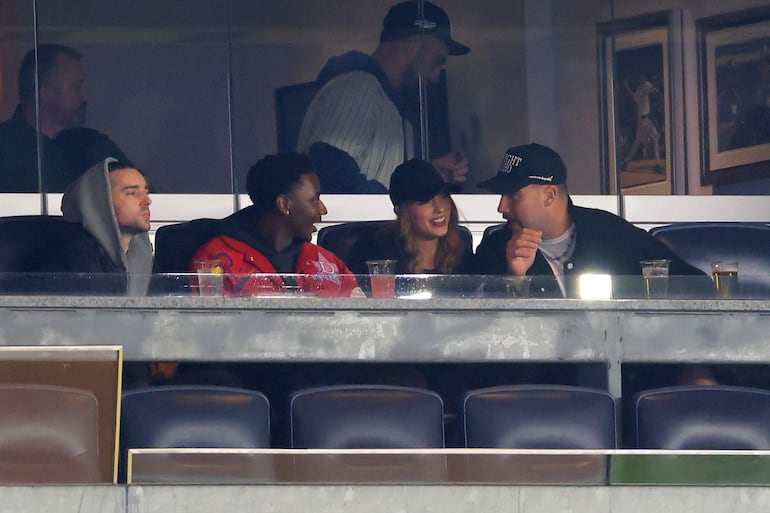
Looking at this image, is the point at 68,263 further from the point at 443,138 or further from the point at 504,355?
the point at 443,138

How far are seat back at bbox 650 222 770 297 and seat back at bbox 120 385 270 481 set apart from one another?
6.81 feet

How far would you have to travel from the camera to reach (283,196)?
4.48 metres

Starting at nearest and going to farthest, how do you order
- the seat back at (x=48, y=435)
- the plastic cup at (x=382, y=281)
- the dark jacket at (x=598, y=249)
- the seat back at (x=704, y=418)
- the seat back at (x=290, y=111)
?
1. the seat back at (x=48, y=435)
2. the seat back at (x=704, y=418)
3. the plastic cup at (x=382, y=281)
4. the dark jacket at (x=598, y=249)
5. the seat back at (x=290, y=111)

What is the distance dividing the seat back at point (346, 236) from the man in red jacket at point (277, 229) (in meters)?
0.06

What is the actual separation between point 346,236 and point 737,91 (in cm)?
289

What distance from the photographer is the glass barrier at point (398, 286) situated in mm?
2846

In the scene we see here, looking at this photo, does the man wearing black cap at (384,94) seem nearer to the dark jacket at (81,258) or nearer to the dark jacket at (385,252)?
the dark jacket at (385,252)

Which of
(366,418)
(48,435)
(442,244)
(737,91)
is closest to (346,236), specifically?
(442,244)

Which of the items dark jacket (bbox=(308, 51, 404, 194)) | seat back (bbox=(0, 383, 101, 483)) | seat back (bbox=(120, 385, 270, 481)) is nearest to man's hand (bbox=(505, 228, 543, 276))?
seat back (bbox=(120, 385, 270, 481))

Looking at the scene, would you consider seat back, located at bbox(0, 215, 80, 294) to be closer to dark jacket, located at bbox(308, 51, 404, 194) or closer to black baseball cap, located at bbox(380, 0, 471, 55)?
dark jacket, located at bbox(308, 51, 404, 194)

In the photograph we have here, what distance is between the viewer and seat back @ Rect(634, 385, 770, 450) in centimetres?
279

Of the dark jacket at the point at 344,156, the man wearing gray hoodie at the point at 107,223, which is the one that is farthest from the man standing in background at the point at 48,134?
the man wearing gray hoodie at the point at 107,223

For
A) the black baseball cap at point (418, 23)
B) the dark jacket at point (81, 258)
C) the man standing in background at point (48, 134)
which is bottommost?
the dark jacket at point (81, 258)

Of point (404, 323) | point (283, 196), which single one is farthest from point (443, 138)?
point (404, 323)
